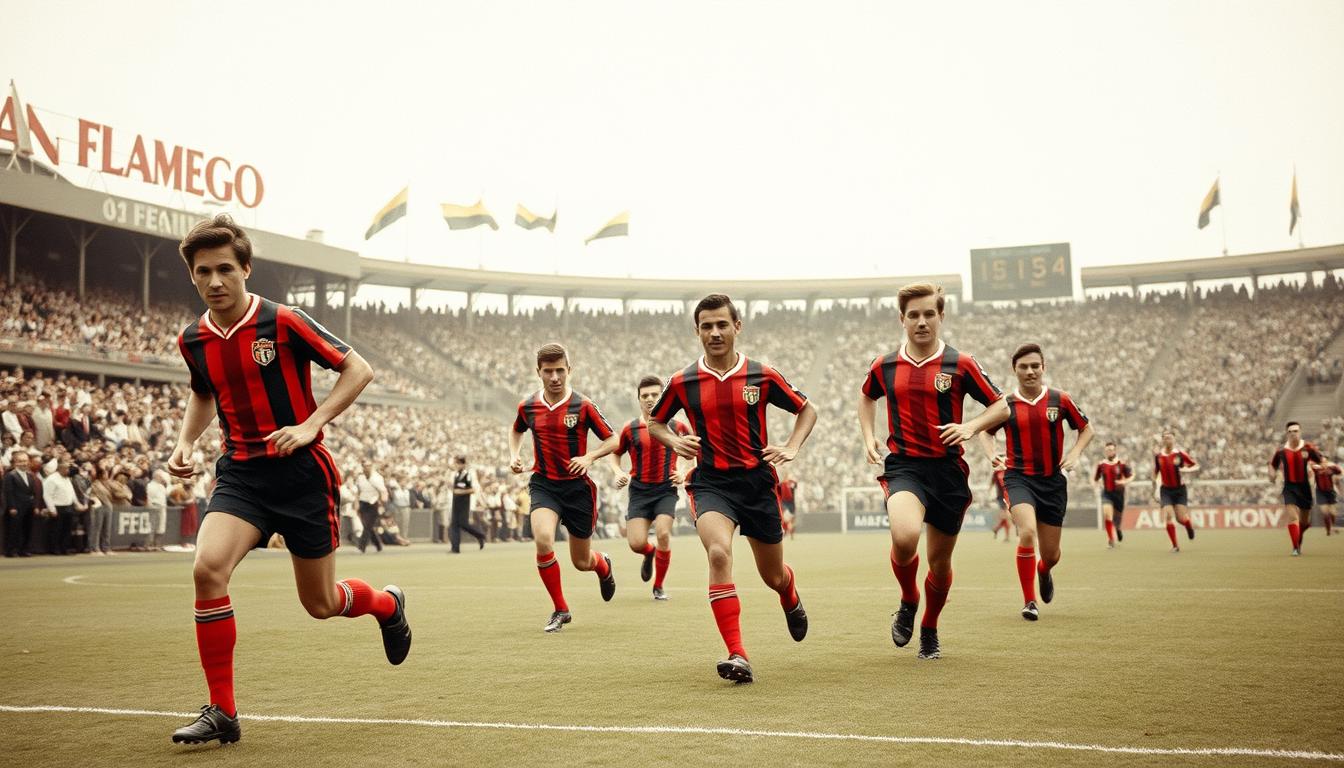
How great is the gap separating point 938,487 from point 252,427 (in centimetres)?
469

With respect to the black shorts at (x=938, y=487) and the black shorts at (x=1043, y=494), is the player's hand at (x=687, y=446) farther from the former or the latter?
the black shorts at (x=1043, y=494)

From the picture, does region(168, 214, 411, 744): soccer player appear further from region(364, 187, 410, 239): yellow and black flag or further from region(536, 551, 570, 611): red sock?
region(364, 187, 410, 239): yellow and black flag

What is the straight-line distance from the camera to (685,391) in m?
7.96

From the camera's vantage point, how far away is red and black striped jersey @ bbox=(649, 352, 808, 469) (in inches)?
307

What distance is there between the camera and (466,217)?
181 feet

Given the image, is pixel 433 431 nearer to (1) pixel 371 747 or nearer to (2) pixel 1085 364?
(2) pixel 1085 364

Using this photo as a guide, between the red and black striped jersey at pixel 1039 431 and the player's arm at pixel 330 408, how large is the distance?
25.4ft

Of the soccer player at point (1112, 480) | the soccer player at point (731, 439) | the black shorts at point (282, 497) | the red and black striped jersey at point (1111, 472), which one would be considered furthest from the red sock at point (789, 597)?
the red and black striped jersey at point (1111, 472)

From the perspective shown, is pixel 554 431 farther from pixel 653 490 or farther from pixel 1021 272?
pixel 1021 272

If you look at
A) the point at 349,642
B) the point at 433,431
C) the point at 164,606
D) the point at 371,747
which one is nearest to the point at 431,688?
the point at 371,747

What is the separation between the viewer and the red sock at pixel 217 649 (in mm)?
5594

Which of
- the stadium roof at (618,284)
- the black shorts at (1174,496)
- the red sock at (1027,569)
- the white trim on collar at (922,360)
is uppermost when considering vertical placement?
the stadium roof at (618,284)

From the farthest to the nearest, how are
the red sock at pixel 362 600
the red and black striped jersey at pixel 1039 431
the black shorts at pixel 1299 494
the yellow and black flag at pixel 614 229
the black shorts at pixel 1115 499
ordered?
1. the yellow and black flag at pixel 614 229
2. the black shorts at pixel 1115 499
3. the black shorts at pixel 1299 494
4. the red and black striped jersey at pixel 1039 431
5. the red sock at pixel 362 600

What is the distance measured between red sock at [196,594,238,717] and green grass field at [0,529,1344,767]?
0.82 feet
